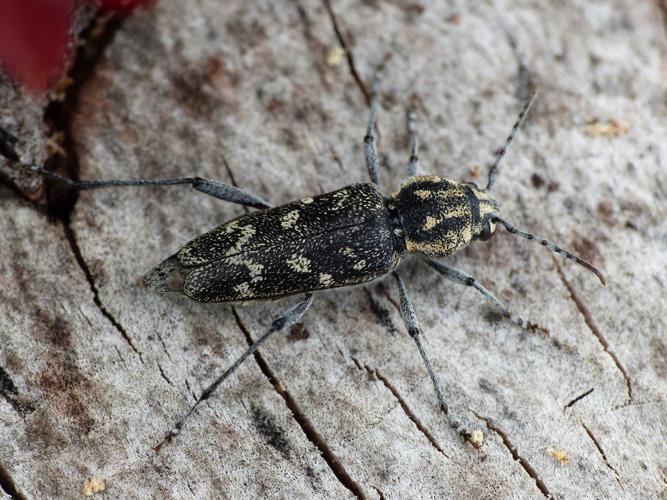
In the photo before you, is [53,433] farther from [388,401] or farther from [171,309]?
[388,401]

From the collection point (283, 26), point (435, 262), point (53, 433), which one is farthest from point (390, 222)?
point (53, 433)

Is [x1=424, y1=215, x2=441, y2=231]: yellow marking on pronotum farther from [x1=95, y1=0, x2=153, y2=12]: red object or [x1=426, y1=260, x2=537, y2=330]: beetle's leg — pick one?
[x1=95, y1=0, x2=153, y2=12]: red object

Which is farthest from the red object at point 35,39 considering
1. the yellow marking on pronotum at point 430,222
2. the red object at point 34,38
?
the yellow marking on pronotum at point 430,222

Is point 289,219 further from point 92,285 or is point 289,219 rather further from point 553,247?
point 553,247

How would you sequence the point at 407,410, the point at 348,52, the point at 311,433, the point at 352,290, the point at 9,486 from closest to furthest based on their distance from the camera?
1. the point at 9,486
2. the point at 311,433
3. the point at 407,410
4. the point at 352,290
5. the point at 348,52

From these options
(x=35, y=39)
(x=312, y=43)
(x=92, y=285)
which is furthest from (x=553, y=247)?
(x=35, y=39)

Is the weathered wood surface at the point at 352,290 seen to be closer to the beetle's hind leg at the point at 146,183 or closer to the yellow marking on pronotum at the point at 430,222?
the beetle's hind leg at the point at 146,183
